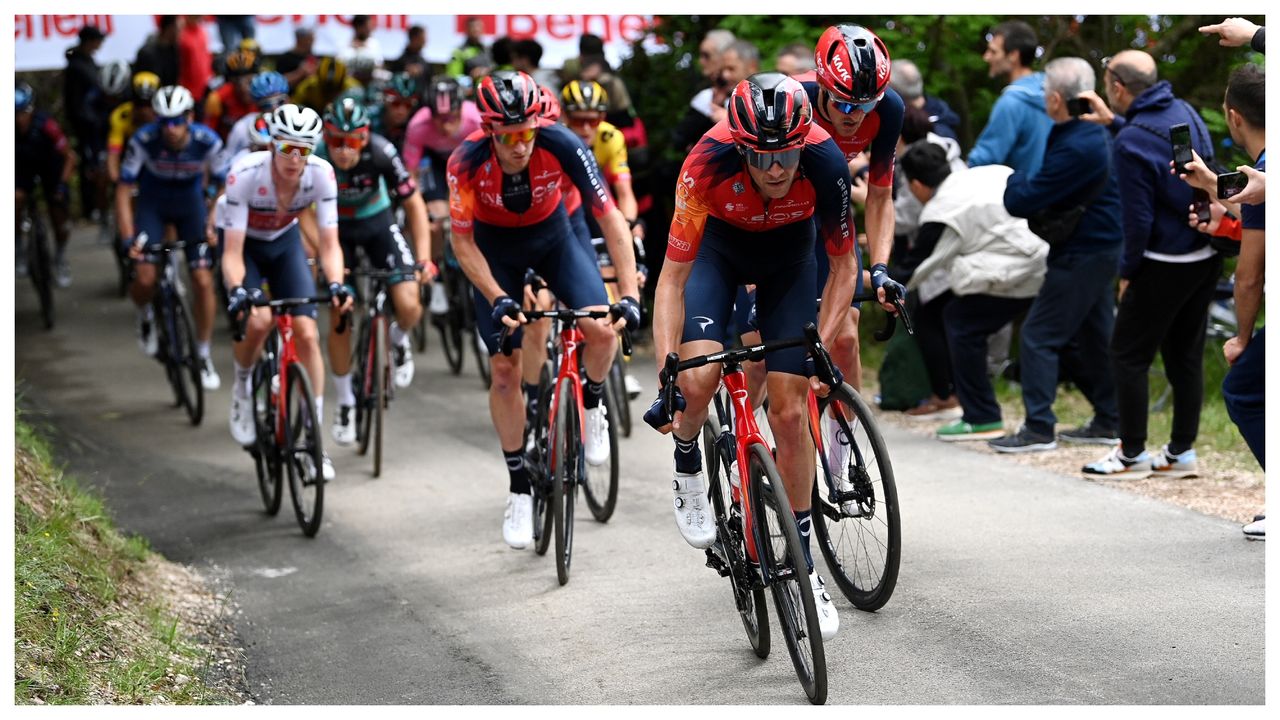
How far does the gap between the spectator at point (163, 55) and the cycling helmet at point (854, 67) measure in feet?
36.8

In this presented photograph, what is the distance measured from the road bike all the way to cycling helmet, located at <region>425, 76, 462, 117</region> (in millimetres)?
2873

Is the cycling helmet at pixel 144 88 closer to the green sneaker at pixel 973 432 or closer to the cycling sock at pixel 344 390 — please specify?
the cycling sock at pixel 344 390

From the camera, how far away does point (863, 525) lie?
5730 millimetres

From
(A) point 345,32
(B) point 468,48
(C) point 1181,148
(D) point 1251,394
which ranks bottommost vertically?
(D) point 1251,394

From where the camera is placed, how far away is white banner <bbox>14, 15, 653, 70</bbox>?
14.6 m

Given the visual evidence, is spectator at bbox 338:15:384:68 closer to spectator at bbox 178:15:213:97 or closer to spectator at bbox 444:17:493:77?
spectator at bbox 444:17:493:77

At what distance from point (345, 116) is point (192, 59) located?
8.10 meters

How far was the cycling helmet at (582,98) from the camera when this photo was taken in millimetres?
9516

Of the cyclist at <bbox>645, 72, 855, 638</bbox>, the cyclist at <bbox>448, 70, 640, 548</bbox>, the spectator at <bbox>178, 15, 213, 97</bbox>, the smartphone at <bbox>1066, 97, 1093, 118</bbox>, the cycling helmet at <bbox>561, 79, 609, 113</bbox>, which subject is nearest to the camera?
the cyclist at <bbox>645, 72, 855, 638</bbox>

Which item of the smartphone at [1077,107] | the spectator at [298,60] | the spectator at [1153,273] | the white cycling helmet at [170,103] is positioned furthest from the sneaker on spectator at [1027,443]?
the spectator at [298,60]

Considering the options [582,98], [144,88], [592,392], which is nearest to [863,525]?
[592,392]

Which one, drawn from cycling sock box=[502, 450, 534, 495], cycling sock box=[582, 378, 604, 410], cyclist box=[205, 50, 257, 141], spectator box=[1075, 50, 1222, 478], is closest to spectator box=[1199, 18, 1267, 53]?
spectator box=[1075, 50, 1222, 478]

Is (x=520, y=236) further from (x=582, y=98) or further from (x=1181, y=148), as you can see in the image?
(x=1181, y=148)

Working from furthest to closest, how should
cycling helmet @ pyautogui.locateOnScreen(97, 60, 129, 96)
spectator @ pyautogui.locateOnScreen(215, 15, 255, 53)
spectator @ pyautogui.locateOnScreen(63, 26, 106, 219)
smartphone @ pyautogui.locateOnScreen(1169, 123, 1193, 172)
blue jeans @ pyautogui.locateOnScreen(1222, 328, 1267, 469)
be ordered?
spectator @ pyautogui.locateOnScreen(215, 15, 255, 53) → spectator @ pyautogui.locateOnScreen(63, 26, 106, 219) → cycling helmet @ pyautogui.locateOnScreen(97, 60, 129, 96) → smartphone @ pyautogui.locateOnScreen(1169, 123, 1193, 172) → blue jeans @ pyautogui.locateOnScreen(1222, 328, 1267, 469)
